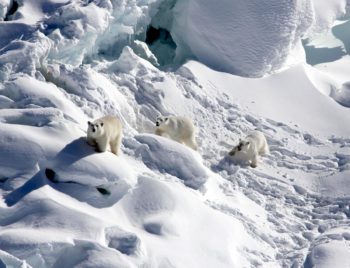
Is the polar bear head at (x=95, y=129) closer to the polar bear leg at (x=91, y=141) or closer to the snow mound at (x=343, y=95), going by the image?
the polar bear leg at (x=91, y=141)

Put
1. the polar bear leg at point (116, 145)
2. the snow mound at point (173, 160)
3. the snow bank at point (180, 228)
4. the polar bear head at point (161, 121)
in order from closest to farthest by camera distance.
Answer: the snow bank at point (180, 228), the polar bear leg at point (116, 145), the snow mound at point (173, 160), the polar bear head at point (161, 121)

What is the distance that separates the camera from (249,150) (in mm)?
11562

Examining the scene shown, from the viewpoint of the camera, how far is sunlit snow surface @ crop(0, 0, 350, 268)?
28.0 ft

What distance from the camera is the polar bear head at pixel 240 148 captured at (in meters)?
11.4

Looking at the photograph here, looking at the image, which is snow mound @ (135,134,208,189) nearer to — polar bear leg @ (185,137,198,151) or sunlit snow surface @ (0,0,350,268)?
sunlit snow surface @ (0,0,350,268)

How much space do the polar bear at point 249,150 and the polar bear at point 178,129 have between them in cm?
79

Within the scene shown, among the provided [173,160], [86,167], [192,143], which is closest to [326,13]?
[192,143]

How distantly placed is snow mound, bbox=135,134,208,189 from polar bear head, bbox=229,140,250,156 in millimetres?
1065

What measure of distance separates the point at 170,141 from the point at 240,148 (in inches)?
53.1

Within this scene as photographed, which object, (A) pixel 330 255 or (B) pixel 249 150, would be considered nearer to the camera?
(A) pixel 330 255

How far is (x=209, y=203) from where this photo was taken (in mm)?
10195

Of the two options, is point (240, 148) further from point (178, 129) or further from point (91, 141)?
point (91, 141)

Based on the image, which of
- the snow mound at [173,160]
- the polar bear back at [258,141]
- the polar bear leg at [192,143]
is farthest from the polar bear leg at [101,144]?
the polar bear back at [258,141]

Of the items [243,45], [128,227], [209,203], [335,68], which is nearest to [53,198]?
[128,227]
